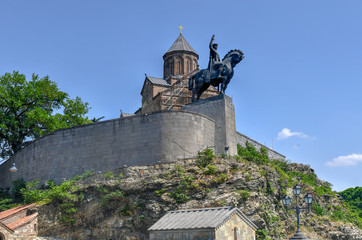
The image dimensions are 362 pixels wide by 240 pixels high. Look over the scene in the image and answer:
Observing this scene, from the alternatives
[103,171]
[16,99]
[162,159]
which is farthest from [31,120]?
[162,159]

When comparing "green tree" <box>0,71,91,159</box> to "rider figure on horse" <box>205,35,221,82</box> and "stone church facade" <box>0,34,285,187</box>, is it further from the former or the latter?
"rider figure on horse" <box>205,35,221,82</box>

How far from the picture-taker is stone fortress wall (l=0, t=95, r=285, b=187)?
92.8 feet

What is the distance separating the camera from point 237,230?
19.3 metres

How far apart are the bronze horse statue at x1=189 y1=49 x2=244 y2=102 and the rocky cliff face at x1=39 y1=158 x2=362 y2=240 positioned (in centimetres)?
672

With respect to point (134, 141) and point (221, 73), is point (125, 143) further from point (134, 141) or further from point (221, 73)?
point (221, 73)

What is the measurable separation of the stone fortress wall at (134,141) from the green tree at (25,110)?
232 inches

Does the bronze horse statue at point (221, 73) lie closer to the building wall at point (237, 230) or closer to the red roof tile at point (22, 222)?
the building wall at point (237, 230)

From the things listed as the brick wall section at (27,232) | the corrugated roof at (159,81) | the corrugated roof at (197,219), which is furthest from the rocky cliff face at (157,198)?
the corrugated roof at (159,81)

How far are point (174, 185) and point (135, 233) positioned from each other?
3477 mm

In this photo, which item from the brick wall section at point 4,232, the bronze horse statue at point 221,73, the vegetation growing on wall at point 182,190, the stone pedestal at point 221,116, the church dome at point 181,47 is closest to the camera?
the brick wall section at point 4,232

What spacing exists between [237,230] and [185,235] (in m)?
2.32

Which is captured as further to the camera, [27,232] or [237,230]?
[27,232]

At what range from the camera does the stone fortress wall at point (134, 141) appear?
28297 millimetres

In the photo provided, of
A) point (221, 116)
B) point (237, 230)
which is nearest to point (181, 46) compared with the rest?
point (221, 116)
